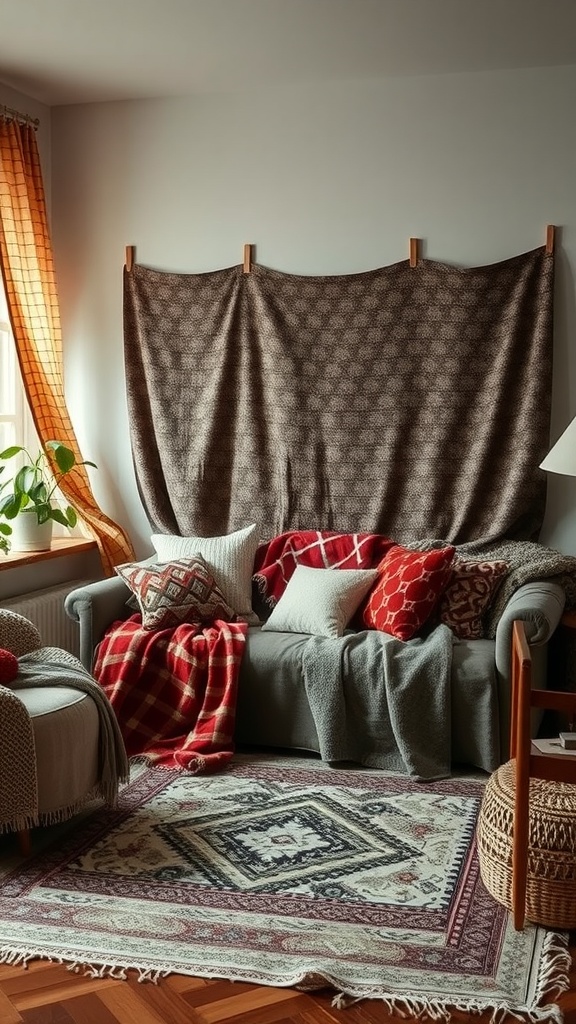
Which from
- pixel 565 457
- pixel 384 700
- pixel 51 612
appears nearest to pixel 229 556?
pixel 51 612

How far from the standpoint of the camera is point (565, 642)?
4602 mm

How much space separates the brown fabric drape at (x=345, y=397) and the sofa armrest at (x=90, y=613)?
0.76m

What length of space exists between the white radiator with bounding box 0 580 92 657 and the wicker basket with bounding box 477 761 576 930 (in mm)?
2468

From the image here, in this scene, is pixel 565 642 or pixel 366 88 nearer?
pixel 565 642

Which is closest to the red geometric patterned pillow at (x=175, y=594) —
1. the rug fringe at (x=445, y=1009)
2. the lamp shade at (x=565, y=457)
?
the lamp shade at (x=565, y=457)

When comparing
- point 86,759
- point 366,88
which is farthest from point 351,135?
point 86,759

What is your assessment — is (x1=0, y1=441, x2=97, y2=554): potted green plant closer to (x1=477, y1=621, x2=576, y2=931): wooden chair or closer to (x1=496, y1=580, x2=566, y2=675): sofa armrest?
(x1=496, y1=580, x2=566, y2=675): sofa armrest

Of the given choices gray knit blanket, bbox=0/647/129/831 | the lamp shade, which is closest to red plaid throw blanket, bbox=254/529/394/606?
gray knit blanket, bbox=0/647/129/831

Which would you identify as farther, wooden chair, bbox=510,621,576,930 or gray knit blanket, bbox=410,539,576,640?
gray knit blanket, bbox=410,539,576,640

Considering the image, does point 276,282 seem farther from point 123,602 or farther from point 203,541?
point 123,602

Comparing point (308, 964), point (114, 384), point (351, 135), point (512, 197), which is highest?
point (351, 135)

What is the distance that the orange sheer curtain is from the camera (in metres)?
5.08

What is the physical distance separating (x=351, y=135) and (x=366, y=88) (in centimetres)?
21

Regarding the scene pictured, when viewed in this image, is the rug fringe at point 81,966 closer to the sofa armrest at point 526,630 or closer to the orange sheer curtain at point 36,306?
the sofa armrest at point 526,630
